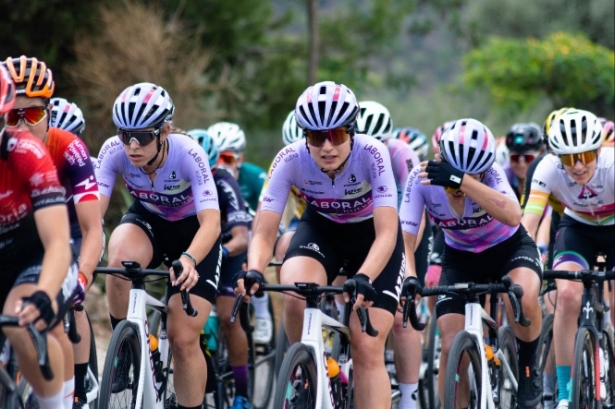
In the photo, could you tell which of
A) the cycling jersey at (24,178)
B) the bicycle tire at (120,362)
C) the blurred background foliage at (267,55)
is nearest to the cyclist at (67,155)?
the bicycle tire at (120,362)

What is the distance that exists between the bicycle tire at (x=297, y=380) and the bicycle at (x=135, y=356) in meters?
0.86

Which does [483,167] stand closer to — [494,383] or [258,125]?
[494,383]

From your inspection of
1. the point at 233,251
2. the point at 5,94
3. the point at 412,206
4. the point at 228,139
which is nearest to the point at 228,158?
the point at 228,139

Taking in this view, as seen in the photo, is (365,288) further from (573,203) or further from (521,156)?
(521,156)

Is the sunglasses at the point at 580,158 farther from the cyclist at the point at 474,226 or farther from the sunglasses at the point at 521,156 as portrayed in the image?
the sunglasses at the point at 521,156

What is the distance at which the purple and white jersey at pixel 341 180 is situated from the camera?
236 inches

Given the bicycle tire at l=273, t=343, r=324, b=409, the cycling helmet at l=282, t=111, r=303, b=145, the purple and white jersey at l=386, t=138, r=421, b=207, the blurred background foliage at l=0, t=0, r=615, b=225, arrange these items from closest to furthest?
the bicycle tire at l=273, t=343, r=324, b=409 → the purple and white jersey at l=386, t=138, r=421, b=207 → the cycling helmet at l=282, t=111, r=303, b=145 → the blurred background foliage at l=0, t=0, r=615, b=225

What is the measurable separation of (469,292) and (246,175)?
15.0 feet

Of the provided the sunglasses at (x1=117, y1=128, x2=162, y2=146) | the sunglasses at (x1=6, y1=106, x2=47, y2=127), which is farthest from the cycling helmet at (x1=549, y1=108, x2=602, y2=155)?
the sunglasses at (x1=6, y1=106, x2=47, y2=127)

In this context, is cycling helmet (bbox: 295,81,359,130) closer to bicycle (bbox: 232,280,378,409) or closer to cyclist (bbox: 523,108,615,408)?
bicycle (bbox: 232,280,378,409)

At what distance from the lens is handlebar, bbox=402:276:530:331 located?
19.4 feet

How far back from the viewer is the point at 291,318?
19.9 ft

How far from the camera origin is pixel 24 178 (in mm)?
4539

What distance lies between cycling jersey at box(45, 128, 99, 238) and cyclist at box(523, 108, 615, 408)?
3.41 metres
